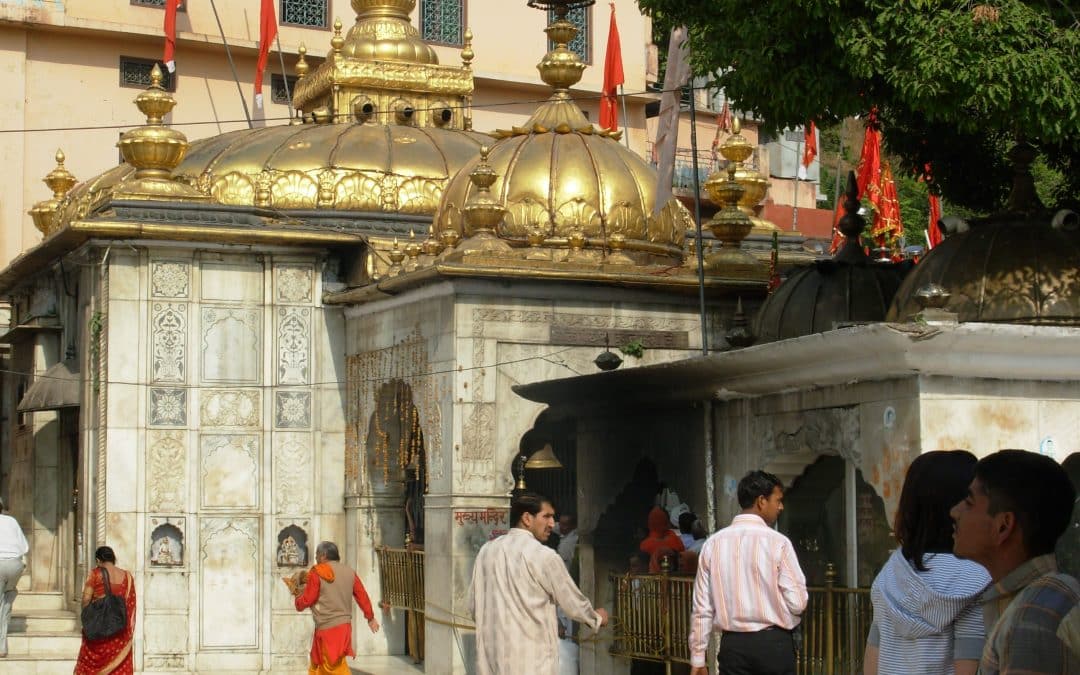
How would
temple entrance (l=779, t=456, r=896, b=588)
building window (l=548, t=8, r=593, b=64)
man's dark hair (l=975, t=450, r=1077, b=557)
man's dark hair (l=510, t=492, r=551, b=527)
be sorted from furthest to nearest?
building window (l=548, t=8, r=593, b=64) → temple entrance (l=779, t=456, r=896, b=588) → man's dark hair (l=510, t=492, r=551, b=527) → man's dark hair (l=975, t=450, r=1077, b=557)

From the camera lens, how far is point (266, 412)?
64.8 feet

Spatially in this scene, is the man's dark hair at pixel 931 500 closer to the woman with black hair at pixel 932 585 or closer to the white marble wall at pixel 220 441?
the woman with black hair at pixel 932 585

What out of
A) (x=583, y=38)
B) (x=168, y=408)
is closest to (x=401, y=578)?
(x=168, y=408)

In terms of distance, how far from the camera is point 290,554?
19.6 metres

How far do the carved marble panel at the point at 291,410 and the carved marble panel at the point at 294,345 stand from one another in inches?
5.4

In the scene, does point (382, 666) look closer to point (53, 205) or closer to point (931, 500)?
point (53, 205)

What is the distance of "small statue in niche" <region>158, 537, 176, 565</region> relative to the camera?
751 inches

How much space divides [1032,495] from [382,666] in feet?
47.9

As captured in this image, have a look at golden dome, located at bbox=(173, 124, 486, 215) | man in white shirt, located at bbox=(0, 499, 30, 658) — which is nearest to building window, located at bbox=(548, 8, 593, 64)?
golden dome, located at bbox=(173, 124, 486, 215)

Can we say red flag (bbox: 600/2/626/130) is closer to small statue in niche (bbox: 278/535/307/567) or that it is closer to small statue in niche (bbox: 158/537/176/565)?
small statue in niche (bbox: 278/535/307/567)

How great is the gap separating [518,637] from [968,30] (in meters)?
4.89

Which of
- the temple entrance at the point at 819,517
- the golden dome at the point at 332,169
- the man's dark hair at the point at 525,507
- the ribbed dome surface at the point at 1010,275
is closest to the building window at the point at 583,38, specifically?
the golden dome at the point at 332,169

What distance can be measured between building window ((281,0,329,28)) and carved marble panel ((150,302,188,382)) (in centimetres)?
1573

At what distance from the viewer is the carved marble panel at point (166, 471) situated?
62.8 ft
